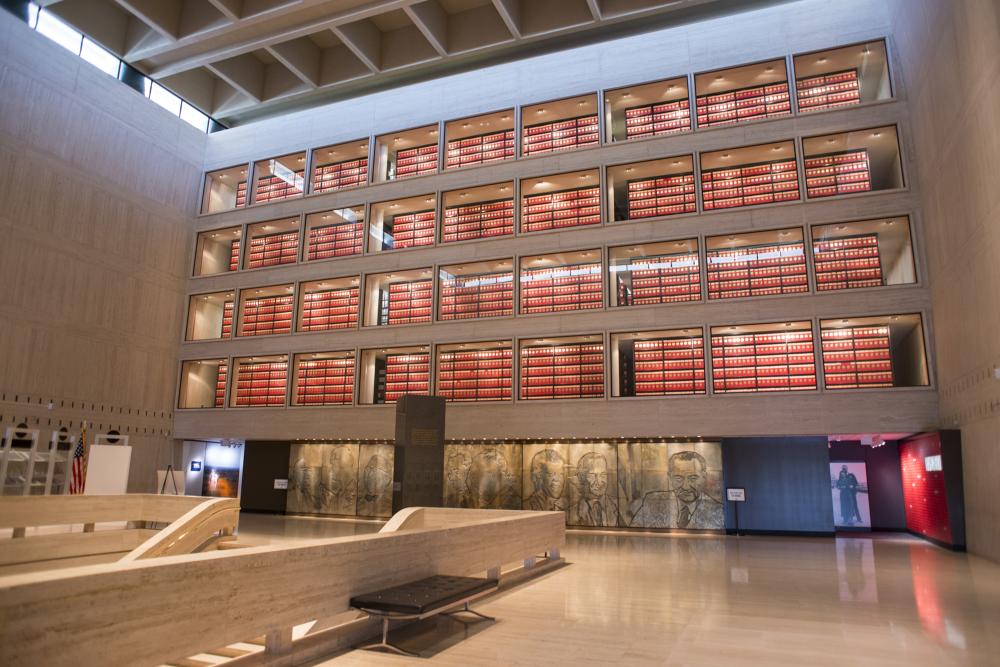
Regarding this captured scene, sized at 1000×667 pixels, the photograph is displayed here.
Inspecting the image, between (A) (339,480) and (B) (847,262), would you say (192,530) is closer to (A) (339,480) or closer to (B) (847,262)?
(A) (339,480)

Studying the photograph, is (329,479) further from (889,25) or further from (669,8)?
(889,25)

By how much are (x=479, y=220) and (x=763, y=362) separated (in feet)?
27.9

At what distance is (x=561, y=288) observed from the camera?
1677cm

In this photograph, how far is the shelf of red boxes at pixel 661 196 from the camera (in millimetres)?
16172

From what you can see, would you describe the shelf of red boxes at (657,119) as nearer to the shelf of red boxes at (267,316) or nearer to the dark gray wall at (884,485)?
the dark gray wall at (884,485)

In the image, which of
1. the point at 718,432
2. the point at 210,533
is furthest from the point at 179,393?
the point at 718,432

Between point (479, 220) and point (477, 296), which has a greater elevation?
point (479, 220)

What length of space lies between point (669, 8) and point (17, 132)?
17.2 m

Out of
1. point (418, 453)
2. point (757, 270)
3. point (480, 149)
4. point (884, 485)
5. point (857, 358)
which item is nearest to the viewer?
point (418, 453)

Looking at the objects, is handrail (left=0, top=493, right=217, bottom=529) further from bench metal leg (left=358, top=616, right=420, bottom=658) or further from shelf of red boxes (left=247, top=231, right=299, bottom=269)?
shelf of red boxes (left=247, top=231, right=299, bottom=269)

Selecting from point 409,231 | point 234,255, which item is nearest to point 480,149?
point 409,231

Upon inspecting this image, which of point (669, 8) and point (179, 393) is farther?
point (179, 393)

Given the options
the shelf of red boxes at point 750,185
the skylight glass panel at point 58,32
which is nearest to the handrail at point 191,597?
the shelf of red boxes at point 750,185

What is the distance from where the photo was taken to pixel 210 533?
33.7 feet
